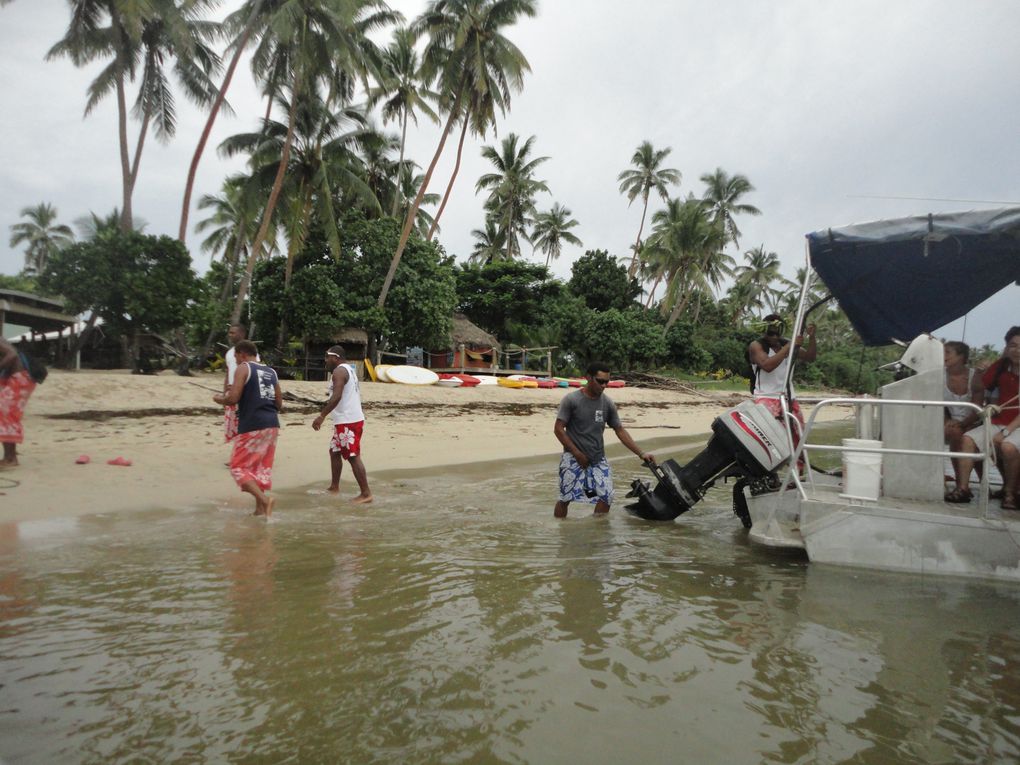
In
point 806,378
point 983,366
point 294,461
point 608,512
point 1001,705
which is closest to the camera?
point 1001,705

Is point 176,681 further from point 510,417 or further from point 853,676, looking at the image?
point 510,417

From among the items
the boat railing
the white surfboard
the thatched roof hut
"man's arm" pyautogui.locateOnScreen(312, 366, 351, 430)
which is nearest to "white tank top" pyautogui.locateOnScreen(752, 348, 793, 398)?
the boat railing

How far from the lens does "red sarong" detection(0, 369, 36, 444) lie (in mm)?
7055

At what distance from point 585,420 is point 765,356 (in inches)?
66.4

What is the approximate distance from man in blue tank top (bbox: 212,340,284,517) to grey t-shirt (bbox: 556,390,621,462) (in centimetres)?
271

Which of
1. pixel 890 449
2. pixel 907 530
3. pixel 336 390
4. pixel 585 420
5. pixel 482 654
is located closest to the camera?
pixel 482 654

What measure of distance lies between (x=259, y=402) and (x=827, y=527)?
190 inches

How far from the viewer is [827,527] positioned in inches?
178

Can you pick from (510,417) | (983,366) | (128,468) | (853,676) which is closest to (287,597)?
(853,676)

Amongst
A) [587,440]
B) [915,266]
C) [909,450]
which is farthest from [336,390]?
[915,266]

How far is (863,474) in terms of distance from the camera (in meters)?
4.61

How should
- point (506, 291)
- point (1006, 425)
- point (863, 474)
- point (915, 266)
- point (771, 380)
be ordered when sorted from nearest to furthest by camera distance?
point (863, 474) < point (1006, 425) < point (915, 266) < point (771, 380) < point (506, 291)

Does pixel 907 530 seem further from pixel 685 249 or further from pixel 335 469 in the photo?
pixel 685 249

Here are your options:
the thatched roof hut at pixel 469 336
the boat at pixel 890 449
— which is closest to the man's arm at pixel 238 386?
the boat at pixel 890 449
